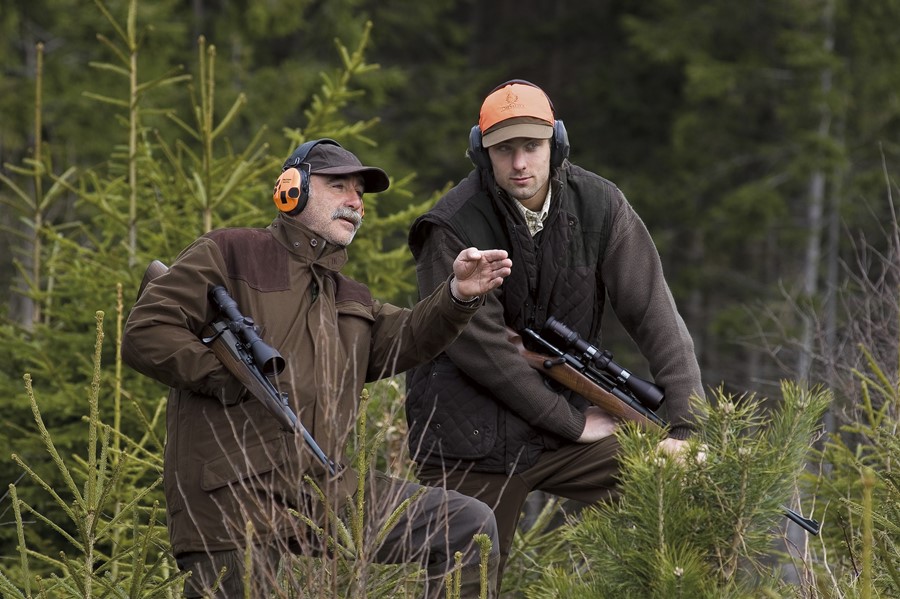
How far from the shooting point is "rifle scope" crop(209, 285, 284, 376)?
511 centimetres

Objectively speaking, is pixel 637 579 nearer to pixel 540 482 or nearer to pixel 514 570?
pixel 540 482

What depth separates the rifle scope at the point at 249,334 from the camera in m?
5.11

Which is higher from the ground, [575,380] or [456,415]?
[575,380]

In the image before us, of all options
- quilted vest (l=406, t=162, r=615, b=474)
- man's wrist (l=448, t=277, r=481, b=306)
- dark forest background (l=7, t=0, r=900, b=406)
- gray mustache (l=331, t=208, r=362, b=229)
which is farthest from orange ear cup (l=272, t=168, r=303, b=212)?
dark forest background (l=7, t=0, r=900, b=406)

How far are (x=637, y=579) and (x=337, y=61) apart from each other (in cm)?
2140

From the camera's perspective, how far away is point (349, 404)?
5.45 m

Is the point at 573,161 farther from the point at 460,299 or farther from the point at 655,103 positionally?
the point at 460,299

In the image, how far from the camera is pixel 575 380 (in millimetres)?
6383

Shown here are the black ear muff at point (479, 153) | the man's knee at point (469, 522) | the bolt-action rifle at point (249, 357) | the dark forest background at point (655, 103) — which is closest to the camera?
the bolt-action rifle at point (249, 357)

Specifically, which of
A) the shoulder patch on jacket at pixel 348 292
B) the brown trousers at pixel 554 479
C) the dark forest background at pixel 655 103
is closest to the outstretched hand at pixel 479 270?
the shoulder patch on jacket at pixel 348 292

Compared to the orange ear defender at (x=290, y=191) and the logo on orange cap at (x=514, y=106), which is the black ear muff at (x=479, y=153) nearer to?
the logo on orange cap at (x=514, y=106)

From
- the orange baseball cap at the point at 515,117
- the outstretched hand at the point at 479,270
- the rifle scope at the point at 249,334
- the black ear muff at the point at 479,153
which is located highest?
the orange baseball cap at the point at 515,117

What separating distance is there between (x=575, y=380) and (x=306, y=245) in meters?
1.40

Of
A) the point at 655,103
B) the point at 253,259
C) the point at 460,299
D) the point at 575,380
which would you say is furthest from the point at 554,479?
the point at 655,103
